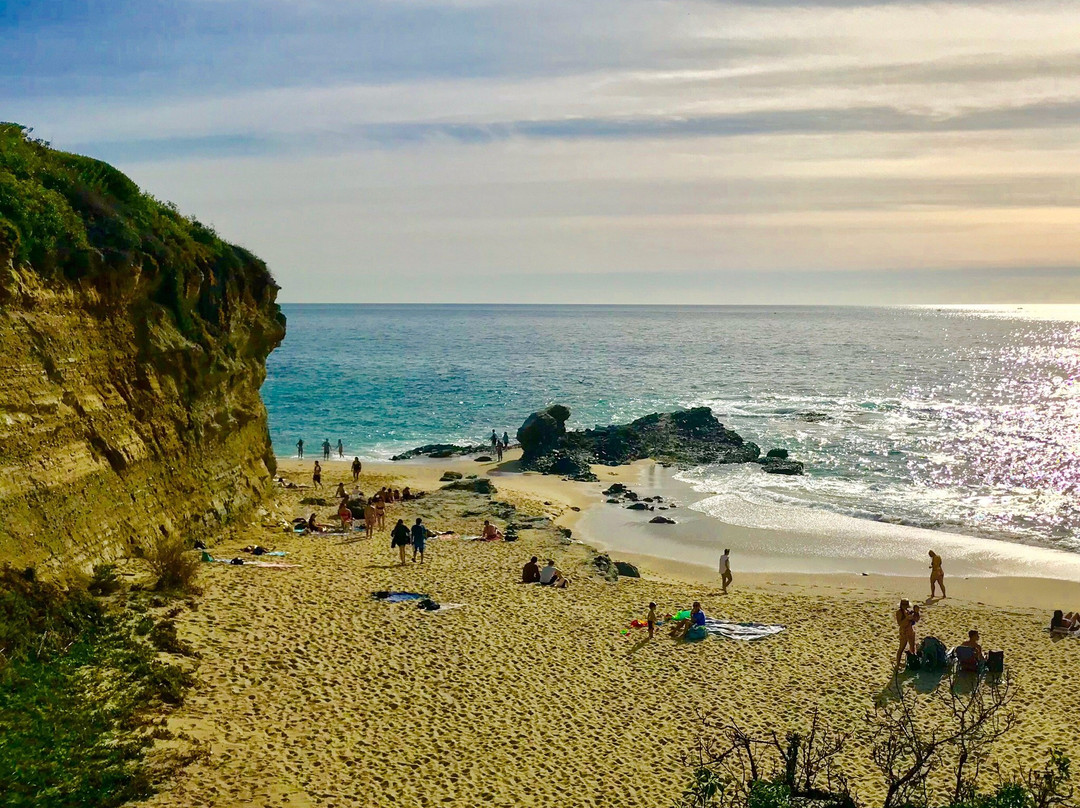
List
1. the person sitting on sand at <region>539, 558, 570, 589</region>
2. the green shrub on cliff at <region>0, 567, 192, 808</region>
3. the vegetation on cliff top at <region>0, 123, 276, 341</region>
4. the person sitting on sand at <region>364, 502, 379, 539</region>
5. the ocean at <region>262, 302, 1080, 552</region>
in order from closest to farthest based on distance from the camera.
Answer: the green shrub on cliff at <region>0, 567, 192, 808</region>, the vegetation on cliff top at <region>0, 123, 276, 341</region>, the person sitting on sand at <region>539, 558, 570, 589</region>, the person sitting on sand at <region>364, 502, 379, 539</region>, the ocean at <region>262, 302, 1080, 552</region>

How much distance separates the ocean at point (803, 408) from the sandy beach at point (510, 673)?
1133cm

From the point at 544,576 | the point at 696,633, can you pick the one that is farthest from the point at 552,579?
the point at 696,633

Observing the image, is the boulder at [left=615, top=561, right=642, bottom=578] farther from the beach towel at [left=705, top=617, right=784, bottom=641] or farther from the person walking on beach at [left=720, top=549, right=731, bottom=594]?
the beach towel at [left=705, top=617, right=784, bottom=641]

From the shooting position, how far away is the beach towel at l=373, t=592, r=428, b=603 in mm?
17211

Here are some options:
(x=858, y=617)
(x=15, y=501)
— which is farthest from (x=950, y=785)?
(x=15, y=501)

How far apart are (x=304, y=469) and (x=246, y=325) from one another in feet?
57.3

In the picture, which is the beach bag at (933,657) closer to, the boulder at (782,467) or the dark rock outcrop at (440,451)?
the boulder at (782,467)

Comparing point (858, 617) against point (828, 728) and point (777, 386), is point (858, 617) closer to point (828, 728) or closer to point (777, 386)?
point (828, 728)

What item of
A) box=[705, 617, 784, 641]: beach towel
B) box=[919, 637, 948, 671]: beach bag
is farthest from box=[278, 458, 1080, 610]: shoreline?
box=[919, 637, 948, 671]: beach bag

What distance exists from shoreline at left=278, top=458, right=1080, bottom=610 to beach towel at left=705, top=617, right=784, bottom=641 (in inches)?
185

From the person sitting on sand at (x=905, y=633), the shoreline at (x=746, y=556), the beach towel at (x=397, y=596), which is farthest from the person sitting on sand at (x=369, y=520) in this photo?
the person sitting on sand at (x=905, y=633)

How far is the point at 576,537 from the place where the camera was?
27750 millimetres

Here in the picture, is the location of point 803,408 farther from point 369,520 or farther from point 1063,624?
point 369,520

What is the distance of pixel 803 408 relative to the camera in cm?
6322
